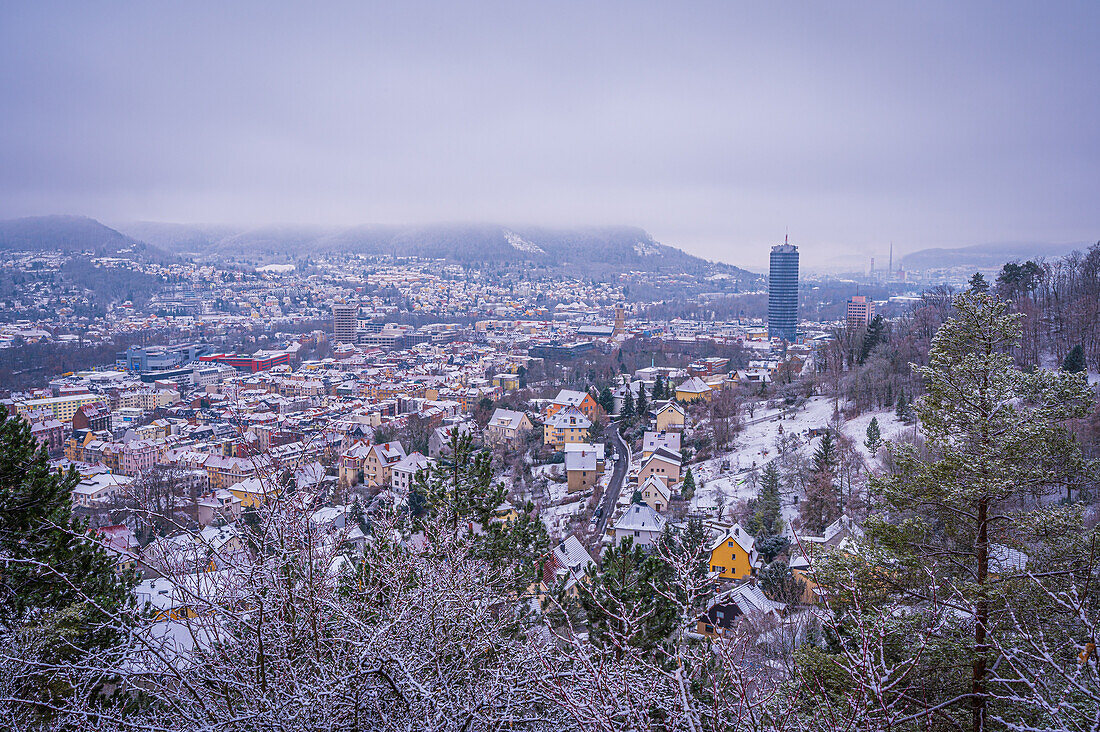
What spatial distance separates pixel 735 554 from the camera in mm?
10039

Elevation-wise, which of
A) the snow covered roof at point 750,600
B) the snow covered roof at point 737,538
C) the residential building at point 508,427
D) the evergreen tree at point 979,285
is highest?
the evergreen tree at point 979,285

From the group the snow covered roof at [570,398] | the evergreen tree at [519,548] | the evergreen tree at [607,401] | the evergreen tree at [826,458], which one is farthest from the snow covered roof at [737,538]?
the evergreen tree at [607,401]

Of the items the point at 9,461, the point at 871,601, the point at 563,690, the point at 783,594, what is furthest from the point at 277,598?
the point at 783,594

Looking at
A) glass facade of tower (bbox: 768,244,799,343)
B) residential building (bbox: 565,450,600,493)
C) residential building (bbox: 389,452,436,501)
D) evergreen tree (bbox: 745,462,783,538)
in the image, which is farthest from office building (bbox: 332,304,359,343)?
evergreen tree (bbox: 745,462,783,538)

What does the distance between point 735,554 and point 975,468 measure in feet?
24.3

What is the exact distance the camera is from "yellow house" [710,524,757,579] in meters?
9.93

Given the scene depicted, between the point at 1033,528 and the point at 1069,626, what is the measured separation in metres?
0.43

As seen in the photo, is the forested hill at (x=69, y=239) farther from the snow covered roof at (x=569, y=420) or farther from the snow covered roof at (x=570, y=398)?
the snow covered roof at (x=569, y=420)

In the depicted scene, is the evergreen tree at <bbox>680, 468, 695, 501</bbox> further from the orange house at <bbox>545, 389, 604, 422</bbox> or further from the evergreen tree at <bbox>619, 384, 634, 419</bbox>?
the orange house at <bbox>545, 389, 604, 422</bbox>

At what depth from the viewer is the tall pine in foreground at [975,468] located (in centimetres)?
306

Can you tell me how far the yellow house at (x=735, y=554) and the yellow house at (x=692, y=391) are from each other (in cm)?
1279

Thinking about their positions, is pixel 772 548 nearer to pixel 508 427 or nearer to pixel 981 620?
pixel 981 620

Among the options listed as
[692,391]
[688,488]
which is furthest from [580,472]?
[692,391]

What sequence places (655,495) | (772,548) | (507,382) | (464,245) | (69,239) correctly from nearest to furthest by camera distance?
(772,548), (655,495), (507,382), (69,239), (464,245)
